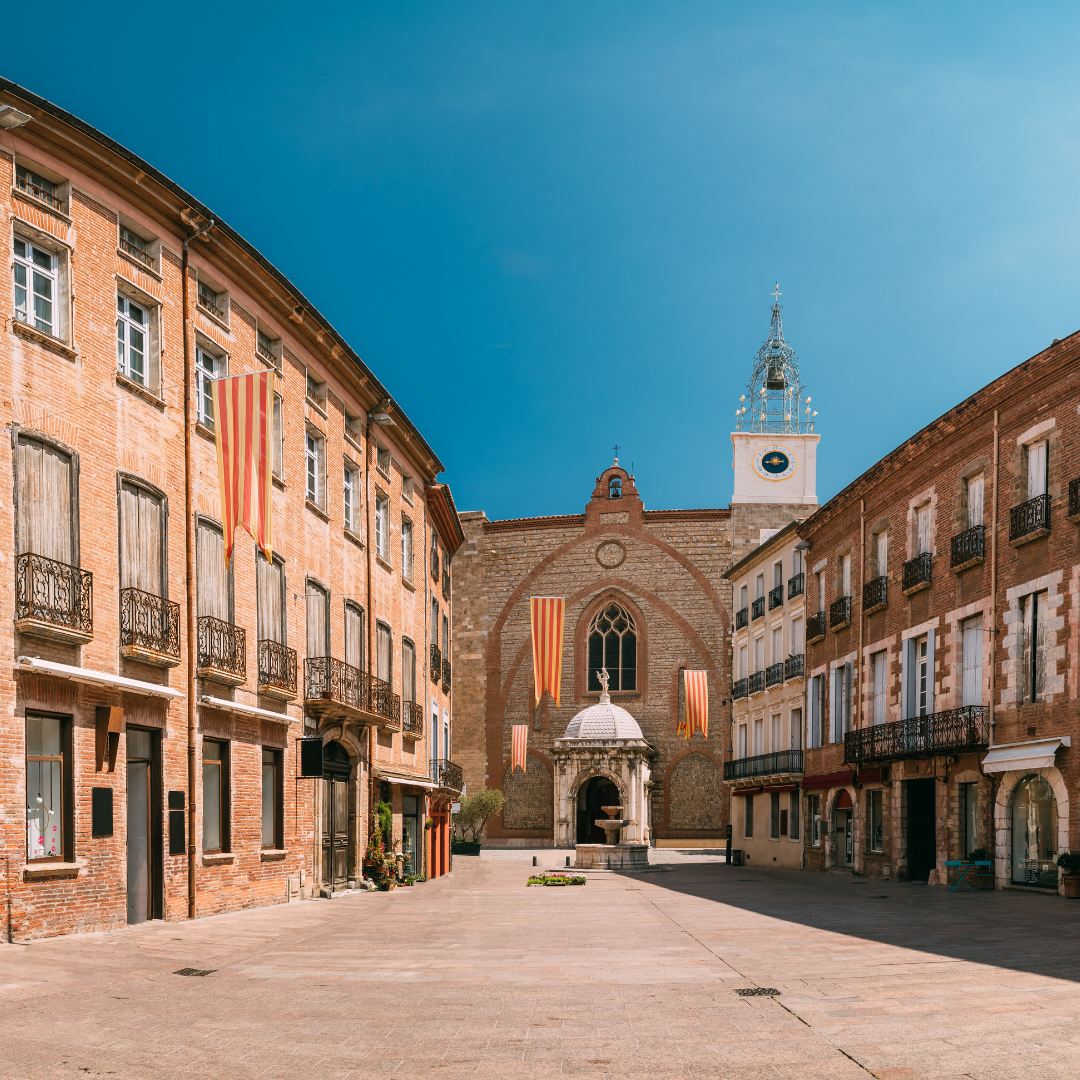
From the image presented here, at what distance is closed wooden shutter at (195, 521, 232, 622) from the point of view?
66.4 ft

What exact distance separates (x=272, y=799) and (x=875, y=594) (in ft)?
55.2

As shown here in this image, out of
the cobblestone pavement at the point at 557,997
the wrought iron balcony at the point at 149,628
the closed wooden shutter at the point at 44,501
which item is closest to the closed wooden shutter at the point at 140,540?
the wrought iron balcony at the point at 149,628

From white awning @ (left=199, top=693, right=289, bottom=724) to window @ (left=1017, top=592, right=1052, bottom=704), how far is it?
13803mm

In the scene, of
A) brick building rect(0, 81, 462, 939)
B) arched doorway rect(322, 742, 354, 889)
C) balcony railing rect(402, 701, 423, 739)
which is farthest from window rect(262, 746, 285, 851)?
balcony railing rect(402, 701, 423, 739)

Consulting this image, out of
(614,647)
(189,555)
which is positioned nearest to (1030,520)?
(189,555)

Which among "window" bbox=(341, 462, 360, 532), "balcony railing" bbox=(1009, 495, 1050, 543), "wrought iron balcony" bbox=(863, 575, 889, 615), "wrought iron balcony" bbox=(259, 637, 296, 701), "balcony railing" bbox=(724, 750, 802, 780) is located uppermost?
"window" bbox=(341, 462, 360, 532)

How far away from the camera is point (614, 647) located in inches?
2552

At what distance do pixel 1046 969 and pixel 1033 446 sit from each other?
49.4ft

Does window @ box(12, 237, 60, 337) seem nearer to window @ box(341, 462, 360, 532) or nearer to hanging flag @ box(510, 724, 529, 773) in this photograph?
window @ box(341, 462, 360, 532)

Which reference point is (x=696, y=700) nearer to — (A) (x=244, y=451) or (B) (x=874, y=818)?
(B) (x=874, y=818)

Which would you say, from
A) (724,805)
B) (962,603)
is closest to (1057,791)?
(962,603)

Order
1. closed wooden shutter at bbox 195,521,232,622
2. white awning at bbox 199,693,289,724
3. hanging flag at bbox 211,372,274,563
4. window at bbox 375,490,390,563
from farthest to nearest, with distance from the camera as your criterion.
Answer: window at bbox 375,490,390,563
closed wooden shutter at bbox 195,521,232,622
white awning at bbox 199,693,289,724
hanging flag at bbox 211,372,274,563

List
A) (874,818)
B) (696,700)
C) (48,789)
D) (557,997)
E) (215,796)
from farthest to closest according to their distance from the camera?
(696,700), (874,818), (215,796), (48,789), (557,997)

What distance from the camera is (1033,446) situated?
25.4m
